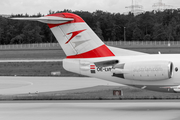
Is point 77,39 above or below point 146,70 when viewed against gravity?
above

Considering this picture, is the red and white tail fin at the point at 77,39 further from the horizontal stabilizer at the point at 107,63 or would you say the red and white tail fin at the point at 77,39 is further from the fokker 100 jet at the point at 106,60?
the horizontal stabilizer at the point at 107,63

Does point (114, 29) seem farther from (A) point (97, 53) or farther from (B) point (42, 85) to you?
(A) point (97, 53)

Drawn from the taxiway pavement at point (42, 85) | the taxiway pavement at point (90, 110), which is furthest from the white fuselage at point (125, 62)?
the taxiway pavement at point (42, 85)

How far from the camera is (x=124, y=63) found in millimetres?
18578

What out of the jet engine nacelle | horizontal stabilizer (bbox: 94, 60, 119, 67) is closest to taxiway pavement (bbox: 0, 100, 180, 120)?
the jet engine nacelle

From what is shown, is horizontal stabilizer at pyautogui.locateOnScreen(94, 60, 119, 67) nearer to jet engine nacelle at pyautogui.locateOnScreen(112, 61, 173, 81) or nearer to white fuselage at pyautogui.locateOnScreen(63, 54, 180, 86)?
white fuselage at pyautogui.locateOnScreen(63, 54, 180, 86)

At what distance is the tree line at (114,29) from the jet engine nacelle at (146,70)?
10784cm

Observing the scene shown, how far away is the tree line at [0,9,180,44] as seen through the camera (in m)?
135

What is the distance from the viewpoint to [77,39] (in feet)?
63.9

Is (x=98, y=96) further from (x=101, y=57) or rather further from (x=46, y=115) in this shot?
(x=46, y=115)

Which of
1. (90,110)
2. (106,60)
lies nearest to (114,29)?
(106,60)

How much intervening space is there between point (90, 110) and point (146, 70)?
3.95 metres

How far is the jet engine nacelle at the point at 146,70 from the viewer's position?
1753 centimetres

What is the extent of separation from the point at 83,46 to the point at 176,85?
5933mm
